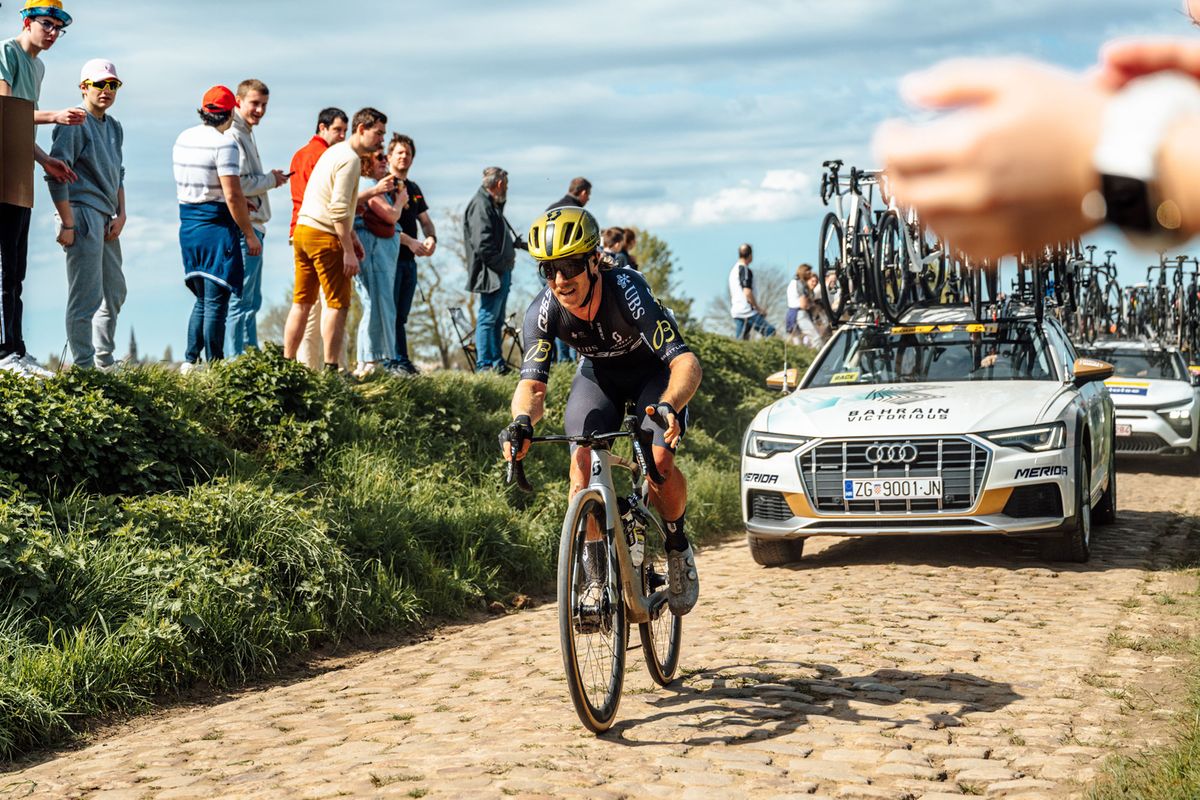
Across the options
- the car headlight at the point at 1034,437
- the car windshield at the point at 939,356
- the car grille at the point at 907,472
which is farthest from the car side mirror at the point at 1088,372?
the car grille at the point at 907,472

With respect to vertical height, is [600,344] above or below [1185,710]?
above

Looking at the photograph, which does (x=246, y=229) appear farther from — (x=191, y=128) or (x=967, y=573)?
(x=967, y=573)

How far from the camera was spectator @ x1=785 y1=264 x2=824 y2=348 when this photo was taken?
2412cm

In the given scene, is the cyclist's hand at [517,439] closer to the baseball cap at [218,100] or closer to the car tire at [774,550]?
the car tire at [774,550]

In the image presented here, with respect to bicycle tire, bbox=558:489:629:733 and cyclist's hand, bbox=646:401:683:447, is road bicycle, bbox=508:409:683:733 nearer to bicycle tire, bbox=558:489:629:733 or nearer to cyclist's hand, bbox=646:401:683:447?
bicycle tire, bbox=558:489:629:733

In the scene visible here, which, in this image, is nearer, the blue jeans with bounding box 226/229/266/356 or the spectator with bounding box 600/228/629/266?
the blue jeans with bounding box 226/229/266/356

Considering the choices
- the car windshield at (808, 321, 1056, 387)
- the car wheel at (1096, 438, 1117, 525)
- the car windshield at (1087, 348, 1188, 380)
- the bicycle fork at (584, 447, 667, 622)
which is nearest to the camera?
the bicycle fork at (584, 447, 667, 622)

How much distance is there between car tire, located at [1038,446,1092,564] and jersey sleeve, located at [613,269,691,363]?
15.4 ft

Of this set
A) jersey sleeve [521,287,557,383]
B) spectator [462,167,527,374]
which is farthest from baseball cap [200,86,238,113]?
jersey sleeve [521,287,557,383]

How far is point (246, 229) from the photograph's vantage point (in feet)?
37.1

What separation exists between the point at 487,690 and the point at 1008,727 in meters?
2.55

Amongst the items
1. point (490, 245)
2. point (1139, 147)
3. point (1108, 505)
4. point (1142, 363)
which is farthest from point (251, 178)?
point (1142, 363)

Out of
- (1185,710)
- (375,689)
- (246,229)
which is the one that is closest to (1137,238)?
(1185,710)

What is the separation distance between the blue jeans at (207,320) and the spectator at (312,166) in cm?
99
